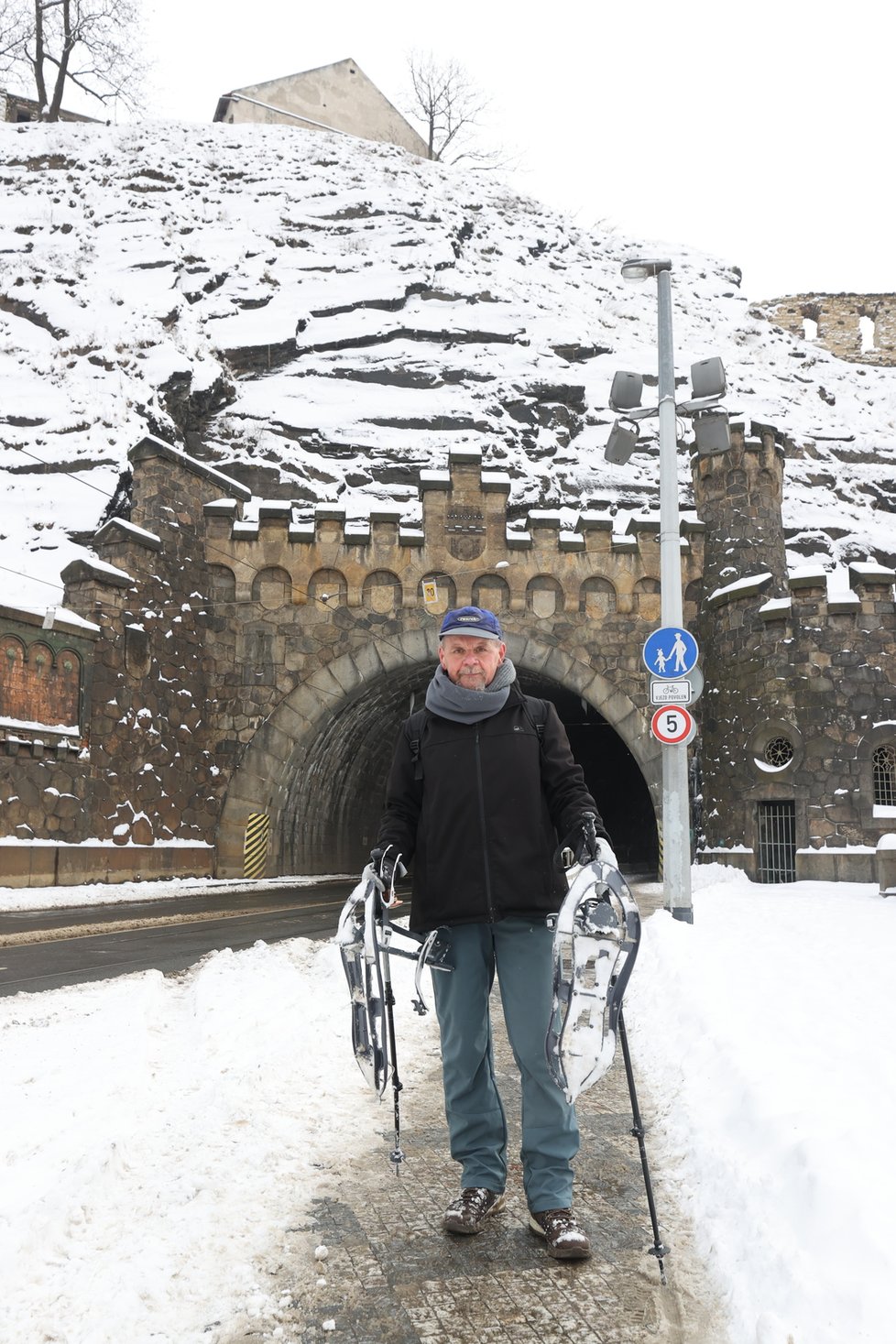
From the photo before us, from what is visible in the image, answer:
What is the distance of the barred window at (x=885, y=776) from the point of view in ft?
59.8

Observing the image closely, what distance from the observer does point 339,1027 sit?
6.41 metres

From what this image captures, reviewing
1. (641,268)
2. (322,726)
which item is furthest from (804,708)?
(322,726)

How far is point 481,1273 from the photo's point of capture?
3.31m

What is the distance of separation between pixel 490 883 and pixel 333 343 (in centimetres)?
3318

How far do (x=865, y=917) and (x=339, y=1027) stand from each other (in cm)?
700

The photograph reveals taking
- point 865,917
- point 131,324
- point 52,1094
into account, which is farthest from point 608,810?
point 52,1094

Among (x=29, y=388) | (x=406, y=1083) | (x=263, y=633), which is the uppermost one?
(x=29, y=388)

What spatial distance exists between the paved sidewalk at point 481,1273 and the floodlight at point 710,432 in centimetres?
1022

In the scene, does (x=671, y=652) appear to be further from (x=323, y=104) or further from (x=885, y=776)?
(x=323, y=104)

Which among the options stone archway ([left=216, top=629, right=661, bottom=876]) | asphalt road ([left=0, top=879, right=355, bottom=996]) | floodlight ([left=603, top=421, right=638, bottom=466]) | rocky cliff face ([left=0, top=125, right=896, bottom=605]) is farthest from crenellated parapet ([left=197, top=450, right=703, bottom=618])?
floodlight ([left=603, top=421, right=638, bottom=466])

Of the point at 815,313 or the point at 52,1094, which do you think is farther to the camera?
the point at 815,313

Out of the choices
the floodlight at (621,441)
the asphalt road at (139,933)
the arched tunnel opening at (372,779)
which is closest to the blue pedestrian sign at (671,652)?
the floodlight at (621,441)

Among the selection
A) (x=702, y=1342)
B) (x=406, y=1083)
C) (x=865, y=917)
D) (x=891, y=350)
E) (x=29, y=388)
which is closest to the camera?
(x=702, y=1342)

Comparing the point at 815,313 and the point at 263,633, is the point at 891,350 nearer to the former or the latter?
the point at 815,313
